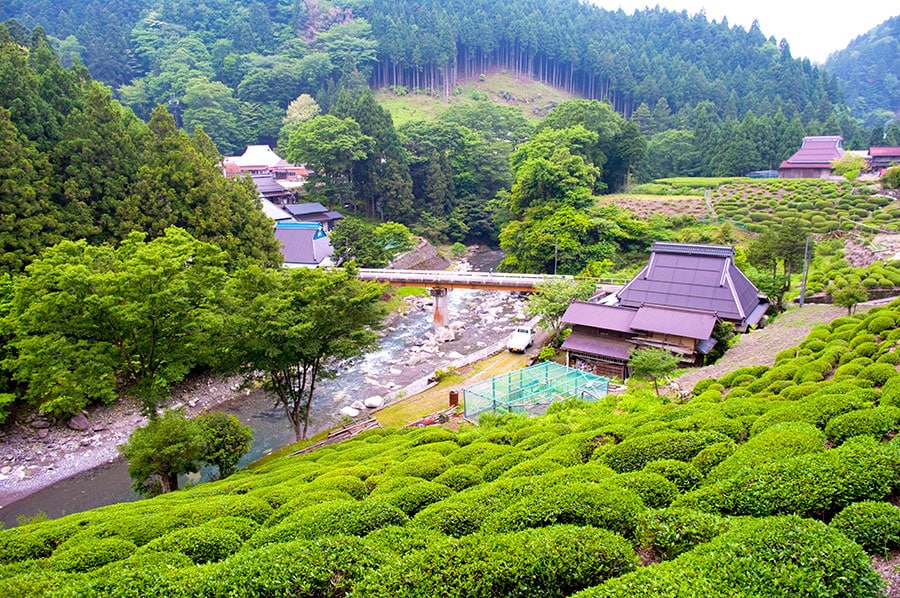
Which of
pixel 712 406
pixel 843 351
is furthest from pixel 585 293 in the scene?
pixel 712 406

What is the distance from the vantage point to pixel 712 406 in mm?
12859

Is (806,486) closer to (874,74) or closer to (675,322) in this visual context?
(675,322)

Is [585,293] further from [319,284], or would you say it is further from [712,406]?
[712,406]

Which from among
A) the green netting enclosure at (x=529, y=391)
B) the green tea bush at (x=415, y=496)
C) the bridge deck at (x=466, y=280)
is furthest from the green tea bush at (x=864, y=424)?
the bridge deck at (x=466, y=280)

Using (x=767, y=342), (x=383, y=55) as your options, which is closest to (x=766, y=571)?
(x=767, y=342)

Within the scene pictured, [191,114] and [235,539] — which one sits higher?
[191,114]

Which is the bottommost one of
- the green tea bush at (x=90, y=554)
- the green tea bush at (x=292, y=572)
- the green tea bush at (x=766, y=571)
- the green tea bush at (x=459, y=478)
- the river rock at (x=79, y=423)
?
the river rock at (x=79, y=423)

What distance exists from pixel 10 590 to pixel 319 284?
13.7 metres

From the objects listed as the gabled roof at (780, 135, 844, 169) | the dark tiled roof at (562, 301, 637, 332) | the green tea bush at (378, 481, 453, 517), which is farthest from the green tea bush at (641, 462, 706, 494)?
the gabled roof at (780, 135, 844, 169)

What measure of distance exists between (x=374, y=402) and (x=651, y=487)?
1991 centimetres

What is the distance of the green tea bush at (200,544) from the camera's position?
27.0 ft

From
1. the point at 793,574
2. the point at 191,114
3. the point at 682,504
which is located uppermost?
the point at 191,114

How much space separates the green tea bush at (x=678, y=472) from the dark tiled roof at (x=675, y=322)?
17.3 meters

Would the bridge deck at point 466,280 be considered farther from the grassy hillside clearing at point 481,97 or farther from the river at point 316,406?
the grassy hillside clearing at point 481,97
